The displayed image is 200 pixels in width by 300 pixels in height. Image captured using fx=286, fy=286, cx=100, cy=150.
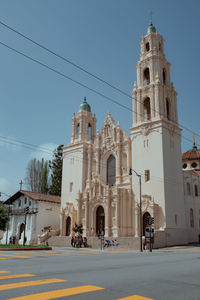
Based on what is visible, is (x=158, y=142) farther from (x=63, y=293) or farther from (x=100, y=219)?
(x=63, y=293)

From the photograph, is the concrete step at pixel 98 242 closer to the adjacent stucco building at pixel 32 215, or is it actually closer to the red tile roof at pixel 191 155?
the adjacent stucco building at pixel 32 215

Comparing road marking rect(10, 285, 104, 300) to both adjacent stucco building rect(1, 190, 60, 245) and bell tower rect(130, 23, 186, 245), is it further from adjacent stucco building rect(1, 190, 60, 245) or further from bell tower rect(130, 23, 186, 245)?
adjacent stucco building rect(1, 190, 60, 245)

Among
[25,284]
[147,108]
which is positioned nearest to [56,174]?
[147,108]

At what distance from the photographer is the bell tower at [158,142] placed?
3503 cm

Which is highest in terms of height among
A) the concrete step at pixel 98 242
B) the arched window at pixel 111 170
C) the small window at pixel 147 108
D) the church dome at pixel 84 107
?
the church dome at pixel 84 107

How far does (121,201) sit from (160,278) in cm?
2970

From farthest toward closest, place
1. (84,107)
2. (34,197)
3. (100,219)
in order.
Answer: (84,107) < (34,197) < (100,219)

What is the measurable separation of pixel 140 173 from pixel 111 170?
7204 millimetres

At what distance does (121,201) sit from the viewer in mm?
38094

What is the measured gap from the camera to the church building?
35844 millimetres

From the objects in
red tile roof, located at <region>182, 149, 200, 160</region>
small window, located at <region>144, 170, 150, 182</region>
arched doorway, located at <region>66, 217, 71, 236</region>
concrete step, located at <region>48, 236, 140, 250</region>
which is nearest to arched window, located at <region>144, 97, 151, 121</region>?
small window, located at <region>144, 170, 150, 182</region>

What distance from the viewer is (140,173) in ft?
124

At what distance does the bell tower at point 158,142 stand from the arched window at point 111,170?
5.04 meters

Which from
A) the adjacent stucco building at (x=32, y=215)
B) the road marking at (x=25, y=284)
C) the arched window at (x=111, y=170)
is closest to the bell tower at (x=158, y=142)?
the arched window at (x=111, y=170)
